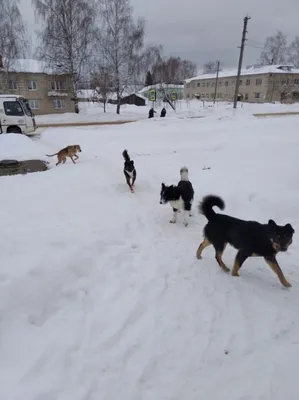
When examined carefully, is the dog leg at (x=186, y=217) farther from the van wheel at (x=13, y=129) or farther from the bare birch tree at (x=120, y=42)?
the bare birch tree at (x=120, y=42)

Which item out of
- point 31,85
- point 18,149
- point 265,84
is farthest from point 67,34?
point 265,84

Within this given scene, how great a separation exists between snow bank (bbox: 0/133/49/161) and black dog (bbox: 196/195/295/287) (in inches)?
298

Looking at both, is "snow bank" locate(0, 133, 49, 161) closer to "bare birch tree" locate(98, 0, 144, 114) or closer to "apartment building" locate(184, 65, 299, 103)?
"bare birch tree" locate(98, 0, 144, 114)

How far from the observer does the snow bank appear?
9.01 m

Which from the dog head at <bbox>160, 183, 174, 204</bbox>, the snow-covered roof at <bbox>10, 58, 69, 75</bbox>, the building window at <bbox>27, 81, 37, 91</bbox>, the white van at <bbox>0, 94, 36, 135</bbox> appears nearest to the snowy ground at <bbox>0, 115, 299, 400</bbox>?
the dog head at <bbox>160, 183, 174, 204</bbox>

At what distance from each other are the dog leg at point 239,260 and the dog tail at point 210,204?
604 mm

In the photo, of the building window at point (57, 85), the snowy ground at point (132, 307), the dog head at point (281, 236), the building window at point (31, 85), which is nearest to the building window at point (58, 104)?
the building window at point (57, 85)

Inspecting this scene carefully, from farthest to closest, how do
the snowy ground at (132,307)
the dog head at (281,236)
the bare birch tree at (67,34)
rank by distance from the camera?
1. the bare birch tree at (67,34)
2. the dog head at (281,236)
3. the snowy ground at (132,307)

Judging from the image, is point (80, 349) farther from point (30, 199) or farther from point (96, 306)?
point (30, 199)

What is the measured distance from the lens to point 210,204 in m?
3.53

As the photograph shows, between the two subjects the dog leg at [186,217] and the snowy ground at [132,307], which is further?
the dog leg at [186,217]

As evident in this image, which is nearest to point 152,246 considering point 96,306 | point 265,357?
point 96,306

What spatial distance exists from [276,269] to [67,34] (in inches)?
1110

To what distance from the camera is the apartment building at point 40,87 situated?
101 feet
